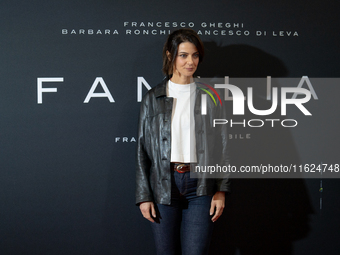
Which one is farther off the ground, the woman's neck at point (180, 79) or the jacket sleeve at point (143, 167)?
the woman's neck at point (180, 79)

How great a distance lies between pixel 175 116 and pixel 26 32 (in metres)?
1.52

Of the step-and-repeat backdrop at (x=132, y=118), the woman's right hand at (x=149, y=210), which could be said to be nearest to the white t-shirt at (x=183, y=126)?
the woman's right hand at (x=149, y=210)

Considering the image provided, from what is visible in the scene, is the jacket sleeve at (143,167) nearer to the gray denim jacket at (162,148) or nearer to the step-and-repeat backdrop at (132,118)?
the gray denim jacket at (162,148)

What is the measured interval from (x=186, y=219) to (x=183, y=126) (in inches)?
23.7

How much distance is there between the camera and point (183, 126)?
6.15 ft

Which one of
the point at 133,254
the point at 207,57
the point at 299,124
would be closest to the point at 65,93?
the point at 207,57

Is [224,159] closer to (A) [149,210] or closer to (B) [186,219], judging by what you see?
(B) [186,219]

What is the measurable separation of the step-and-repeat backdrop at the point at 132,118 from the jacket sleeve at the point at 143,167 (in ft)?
1.49

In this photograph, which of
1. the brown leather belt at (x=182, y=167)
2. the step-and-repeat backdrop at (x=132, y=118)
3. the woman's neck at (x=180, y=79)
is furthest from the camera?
the step-and-repeat backdrop at (x=132, y=118)

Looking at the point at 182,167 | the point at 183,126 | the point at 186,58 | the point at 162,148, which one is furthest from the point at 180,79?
the point at 182,167

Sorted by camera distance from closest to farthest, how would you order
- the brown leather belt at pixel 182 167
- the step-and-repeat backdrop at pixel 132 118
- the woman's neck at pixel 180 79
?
the brown leather belt at pixel 182 167
the woman's neck at pixel 180 79
the step-and-repeat backdrop at pixel 132 118

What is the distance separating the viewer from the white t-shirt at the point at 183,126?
1.85 metres

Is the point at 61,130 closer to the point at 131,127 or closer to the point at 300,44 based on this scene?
→ the point at 131,127

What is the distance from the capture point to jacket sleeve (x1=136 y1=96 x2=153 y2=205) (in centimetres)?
189
